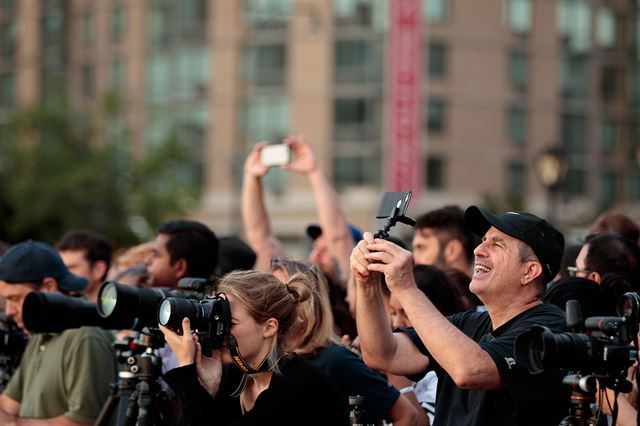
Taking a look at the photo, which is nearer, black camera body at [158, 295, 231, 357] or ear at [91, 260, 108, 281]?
black camera body at [158, 295, 231, 357]

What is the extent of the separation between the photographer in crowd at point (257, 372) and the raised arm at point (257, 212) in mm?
3678

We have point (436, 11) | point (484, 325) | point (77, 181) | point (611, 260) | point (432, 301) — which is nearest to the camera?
point (484, 325)

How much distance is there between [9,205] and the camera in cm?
4259

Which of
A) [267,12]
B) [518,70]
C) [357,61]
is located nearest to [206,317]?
[357,61]

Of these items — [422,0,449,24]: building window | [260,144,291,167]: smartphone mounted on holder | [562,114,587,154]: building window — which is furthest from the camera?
[562,114,587,154]: building window

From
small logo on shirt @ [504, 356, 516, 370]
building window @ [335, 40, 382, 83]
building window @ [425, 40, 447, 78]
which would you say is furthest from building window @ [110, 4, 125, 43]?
small logo on shirt @ [504, 356, 516, 370]

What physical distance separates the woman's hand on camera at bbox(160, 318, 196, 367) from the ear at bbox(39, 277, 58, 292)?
236 centimetres

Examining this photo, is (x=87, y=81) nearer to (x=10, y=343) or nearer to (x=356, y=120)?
(x=356, y=120)

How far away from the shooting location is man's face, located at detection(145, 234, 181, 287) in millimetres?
8562

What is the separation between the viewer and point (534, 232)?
6082mm

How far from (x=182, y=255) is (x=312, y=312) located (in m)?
1.98

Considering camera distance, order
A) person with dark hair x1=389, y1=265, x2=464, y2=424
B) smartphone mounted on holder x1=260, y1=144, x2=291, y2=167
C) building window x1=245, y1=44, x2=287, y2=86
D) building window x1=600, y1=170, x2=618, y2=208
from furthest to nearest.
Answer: building window x1=600, y1=170, x2=618, y2=208 → building window x1=245, y1=44, x2=287, y2=86 → smartphone mounted on holder x1=260, y1=144, x2=291, y2=167 → person with dark hair x1=389, y1=265, x2=464, y2=424

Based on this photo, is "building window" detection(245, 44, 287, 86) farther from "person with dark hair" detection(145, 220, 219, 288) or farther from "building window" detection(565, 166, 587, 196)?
"person with dark hair" detection(145, 220, 219, 288)

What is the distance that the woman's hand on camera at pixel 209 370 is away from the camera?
595cm
